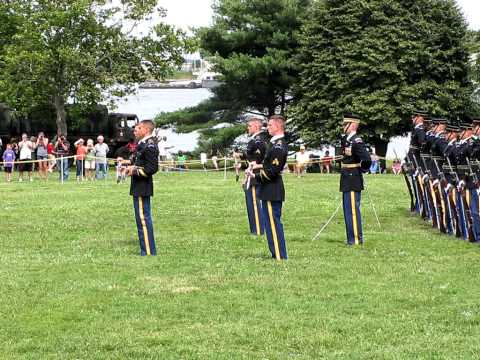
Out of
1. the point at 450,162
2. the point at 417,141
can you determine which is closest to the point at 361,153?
the point at 450,162

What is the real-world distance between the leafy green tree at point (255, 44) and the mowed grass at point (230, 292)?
1074 inches

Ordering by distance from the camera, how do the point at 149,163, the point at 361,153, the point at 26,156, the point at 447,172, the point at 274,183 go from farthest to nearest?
the point at 26,156, the point at 447,172, the point at 361,153, the point at 149,163, the point at 274,183

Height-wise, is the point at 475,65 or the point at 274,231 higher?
the point at 475,65

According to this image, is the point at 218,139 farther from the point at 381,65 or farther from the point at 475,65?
the point at 475,65

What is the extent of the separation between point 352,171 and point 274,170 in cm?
239

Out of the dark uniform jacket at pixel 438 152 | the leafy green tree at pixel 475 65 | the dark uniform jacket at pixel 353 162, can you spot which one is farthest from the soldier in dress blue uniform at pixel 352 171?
the leafy green tree at pixel 475 65

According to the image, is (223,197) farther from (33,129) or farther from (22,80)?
(33,129)

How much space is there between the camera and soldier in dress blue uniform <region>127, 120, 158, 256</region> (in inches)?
488

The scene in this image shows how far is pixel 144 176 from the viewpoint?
1247cm

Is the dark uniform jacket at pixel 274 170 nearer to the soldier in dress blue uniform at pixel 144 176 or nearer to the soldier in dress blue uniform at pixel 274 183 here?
the soldier in dress blue uniform at pixel 274 183

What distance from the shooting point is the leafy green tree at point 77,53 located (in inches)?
1599

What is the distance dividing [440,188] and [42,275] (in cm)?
770

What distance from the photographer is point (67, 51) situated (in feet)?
131

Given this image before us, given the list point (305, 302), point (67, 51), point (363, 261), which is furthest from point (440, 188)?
point (67, 51)
